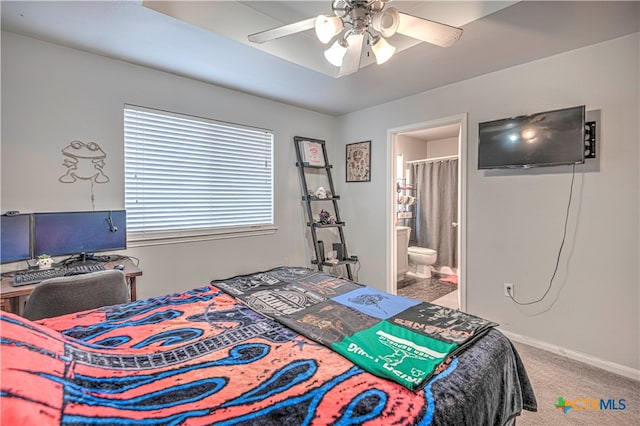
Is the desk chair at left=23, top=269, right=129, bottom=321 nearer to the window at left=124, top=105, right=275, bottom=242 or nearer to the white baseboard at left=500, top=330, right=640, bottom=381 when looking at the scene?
the window at left=124, top=105, right=275, bottom=242

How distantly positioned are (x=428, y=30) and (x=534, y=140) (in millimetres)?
1473

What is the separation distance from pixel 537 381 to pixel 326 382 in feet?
6.44

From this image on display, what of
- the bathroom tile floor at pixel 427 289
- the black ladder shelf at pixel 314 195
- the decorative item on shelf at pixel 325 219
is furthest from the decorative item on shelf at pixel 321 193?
the bathroom tile floor at pixel 427 289

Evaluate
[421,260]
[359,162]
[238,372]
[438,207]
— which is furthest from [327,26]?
[438,207]

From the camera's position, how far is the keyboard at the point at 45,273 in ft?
5.80

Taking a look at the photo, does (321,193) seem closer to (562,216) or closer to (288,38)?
(288,38)

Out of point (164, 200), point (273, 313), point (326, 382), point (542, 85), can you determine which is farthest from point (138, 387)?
point (542, 85)

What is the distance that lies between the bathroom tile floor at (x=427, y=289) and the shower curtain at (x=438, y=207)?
2.06 ft

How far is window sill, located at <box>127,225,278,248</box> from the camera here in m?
2.57

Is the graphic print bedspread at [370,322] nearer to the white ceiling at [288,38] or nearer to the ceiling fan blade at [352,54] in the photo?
the ceiling fan blade at [352,54]

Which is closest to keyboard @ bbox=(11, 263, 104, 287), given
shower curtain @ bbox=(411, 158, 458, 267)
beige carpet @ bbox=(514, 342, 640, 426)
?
beige carpet @ bbox=(514, 342, 640, 426)

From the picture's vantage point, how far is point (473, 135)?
113 inches

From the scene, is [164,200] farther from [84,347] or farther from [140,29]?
[84,347]

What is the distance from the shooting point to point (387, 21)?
1.53 meters
